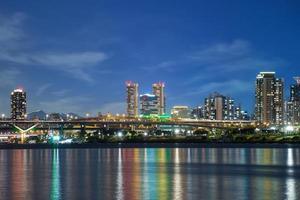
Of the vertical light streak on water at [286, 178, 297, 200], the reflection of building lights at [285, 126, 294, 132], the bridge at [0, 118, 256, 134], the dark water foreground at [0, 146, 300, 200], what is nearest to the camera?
the vertical light streak on water at [286, 178, 297, 200]

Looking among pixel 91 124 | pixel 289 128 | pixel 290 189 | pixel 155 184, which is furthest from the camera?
pixel 289 128

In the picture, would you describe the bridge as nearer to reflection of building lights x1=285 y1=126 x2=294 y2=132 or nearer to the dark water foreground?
reflection of building lights x1=285 y1=126 x2=294 y2=132

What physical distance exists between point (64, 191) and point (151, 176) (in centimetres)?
1131

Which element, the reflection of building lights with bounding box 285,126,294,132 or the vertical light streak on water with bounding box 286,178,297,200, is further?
the reflection of building lights with bounding box 285,126,294,132

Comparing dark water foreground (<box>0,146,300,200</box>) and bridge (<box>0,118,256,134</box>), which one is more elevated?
bridge (<box>0,118,256,134</box>)

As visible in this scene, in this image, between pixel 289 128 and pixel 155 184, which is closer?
pixel 155 184

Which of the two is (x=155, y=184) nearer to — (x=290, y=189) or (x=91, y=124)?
(x=290, y=189)

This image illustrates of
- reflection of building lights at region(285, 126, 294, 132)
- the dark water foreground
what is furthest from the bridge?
the dark water foreground

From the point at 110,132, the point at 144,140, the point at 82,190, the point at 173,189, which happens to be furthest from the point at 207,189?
the point at 110,132

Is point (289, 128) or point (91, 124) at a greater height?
point (91, 124)

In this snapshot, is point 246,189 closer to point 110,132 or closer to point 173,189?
point 173,189

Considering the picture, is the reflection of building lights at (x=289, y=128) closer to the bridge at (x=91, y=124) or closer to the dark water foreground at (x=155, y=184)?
the bridge at (x=91, y=124)

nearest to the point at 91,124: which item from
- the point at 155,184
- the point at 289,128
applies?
the point at 289,128

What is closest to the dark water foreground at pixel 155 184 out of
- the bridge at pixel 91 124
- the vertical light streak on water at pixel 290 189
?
the vertical light streak on water at pixel 290 189
